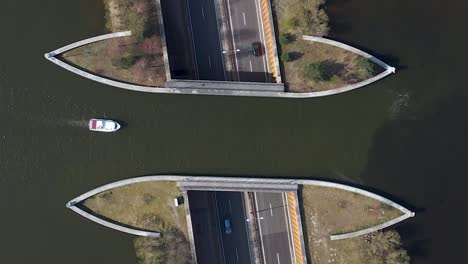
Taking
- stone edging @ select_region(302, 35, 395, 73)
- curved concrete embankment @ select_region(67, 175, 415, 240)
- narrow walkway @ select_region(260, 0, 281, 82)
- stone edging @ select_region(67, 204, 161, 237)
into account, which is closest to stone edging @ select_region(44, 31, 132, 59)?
narrow walkway @ select_region(260, 0, 281, 82)

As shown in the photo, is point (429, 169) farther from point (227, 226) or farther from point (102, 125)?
point (102, 125)

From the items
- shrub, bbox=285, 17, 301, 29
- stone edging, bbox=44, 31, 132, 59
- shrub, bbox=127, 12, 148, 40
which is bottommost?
shrub, bbox=285, 17, 301, 29

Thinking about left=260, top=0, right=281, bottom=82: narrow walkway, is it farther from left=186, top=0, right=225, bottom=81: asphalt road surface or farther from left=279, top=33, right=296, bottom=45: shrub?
left=186, top=0, right=225, bottom=81: asphalt road surface

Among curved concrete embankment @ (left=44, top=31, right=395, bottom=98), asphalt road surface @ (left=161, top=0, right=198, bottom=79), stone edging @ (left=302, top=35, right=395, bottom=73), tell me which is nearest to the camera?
curved concrete embankment @ (left=44, top=31, right=395, bottom=98)

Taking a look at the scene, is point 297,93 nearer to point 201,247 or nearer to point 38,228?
point 201,247

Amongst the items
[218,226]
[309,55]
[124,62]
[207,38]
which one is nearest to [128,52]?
[124,62]

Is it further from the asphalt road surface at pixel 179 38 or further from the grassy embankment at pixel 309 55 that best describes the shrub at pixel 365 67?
the asphalt road surface at pixel 179 38

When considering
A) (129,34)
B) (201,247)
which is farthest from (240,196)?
(129,34)

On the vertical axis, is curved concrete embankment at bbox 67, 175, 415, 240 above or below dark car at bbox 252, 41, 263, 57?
below
